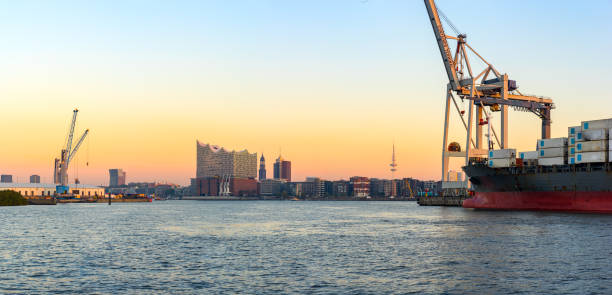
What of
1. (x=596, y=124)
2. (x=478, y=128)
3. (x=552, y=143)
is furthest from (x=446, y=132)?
(x=596, y=124)

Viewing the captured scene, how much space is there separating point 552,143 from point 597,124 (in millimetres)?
10348

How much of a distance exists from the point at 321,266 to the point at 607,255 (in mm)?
21647

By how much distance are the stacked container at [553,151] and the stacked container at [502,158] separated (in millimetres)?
6294

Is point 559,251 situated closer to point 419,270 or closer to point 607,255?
point 607,255

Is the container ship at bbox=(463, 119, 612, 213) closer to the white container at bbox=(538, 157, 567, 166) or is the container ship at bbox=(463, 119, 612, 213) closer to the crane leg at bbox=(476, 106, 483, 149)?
the white container at bbox=(538, 157, 567, 166)

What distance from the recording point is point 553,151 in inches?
3834

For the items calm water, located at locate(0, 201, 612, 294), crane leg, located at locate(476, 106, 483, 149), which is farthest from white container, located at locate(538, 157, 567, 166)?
calm water, located at locate(0, 201, 612, 294)

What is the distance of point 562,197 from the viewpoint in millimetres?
93438

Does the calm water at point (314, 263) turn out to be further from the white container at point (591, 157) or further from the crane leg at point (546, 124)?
the crane leg at point (546, 124)

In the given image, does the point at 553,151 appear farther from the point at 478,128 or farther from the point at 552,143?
the point at 478,128

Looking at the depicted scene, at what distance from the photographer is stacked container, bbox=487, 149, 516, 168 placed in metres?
107

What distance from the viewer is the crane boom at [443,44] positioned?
11721cm

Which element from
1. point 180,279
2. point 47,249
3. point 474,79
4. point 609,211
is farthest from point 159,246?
point 474,79

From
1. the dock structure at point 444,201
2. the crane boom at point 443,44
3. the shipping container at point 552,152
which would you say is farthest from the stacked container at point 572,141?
the dock structure at point 444,201
